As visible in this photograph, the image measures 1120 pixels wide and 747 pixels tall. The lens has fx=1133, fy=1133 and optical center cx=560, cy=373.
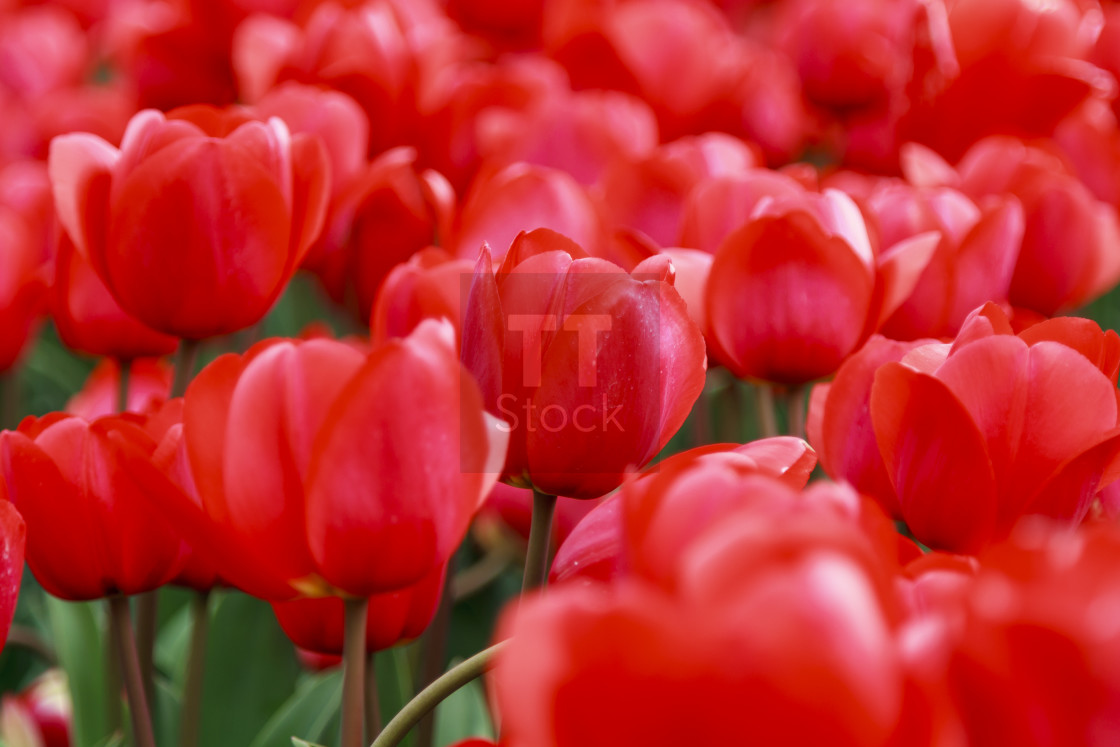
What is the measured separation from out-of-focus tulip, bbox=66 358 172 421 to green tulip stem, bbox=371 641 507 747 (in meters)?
0.42

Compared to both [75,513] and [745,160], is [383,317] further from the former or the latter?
[745,160]

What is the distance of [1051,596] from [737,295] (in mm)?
314

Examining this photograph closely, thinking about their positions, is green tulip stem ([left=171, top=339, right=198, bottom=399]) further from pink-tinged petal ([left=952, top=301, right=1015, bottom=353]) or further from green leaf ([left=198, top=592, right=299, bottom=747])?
pink-tinged petal ([left=952, top=301, right=1015, bottom=353])

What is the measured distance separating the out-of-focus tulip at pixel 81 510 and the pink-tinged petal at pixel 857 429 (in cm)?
25

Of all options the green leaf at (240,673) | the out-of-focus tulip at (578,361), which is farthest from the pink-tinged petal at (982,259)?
the green leaf at (240,673)

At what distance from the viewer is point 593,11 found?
3.56 feet

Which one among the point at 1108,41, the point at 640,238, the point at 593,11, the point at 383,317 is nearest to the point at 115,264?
the point at 383,317

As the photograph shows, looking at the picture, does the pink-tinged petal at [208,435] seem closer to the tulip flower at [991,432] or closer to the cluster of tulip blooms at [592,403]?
the cluster of tulip blooms at [592,403]

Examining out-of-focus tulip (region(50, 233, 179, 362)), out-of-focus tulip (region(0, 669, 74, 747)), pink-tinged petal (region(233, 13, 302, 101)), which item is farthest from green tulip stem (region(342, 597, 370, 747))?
pink-tinged petal (region(233, 13, 302, 101))

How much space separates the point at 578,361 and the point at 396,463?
7 cm

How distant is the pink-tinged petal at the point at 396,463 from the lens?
0.32m

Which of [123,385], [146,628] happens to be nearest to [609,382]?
[146,628]

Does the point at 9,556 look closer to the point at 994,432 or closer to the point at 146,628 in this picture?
the point at 146,628

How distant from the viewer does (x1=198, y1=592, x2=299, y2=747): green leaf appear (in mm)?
697
